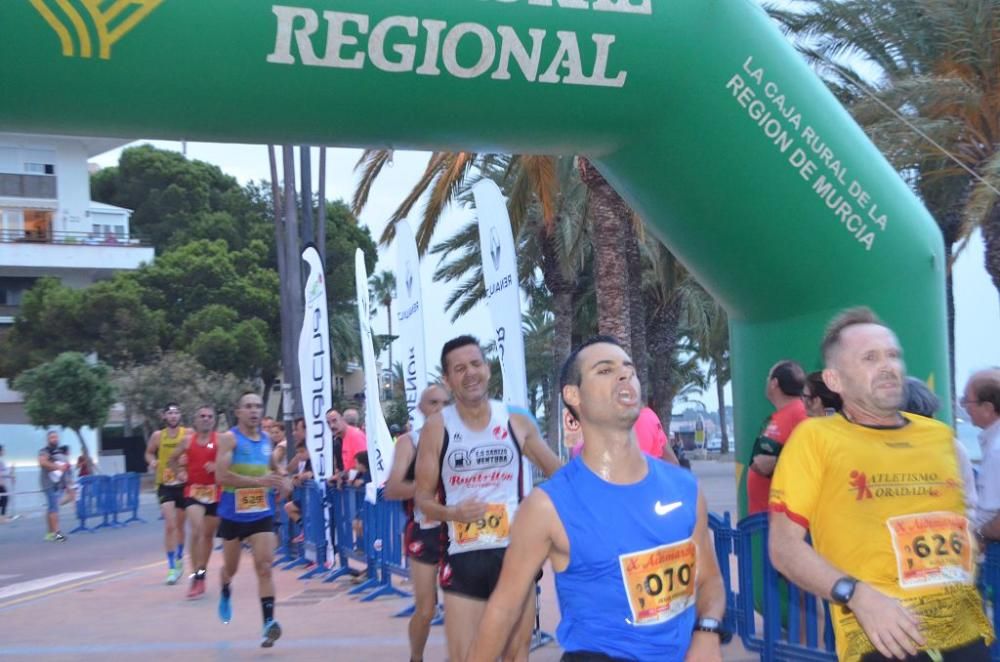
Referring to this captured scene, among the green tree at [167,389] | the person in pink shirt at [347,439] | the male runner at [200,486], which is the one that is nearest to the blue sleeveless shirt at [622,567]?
the male runner at [200,486]

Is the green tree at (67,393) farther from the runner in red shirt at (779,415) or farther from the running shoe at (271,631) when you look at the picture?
the runner in red shirt at (779,415)

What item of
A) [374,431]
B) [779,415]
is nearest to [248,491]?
[374,431]

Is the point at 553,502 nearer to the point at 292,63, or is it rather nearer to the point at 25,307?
the point at 292,63

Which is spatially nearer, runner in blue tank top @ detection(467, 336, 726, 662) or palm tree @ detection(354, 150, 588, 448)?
runner in blue tank top @ detection(467, 336, 726, 662)

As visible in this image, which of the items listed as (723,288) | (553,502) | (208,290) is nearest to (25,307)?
(208,290)

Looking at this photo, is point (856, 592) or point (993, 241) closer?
point (856, 592)

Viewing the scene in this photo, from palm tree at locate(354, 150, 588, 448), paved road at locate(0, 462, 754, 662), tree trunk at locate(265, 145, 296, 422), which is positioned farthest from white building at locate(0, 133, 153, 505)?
paved road at locate(0, 462, 754, 662)

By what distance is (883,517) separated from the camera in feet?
11.9

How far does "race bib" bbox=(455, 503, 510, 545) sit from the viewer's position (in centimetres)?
611

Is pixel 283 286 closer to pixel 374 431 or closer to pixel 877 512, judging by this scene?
pixel 374 431

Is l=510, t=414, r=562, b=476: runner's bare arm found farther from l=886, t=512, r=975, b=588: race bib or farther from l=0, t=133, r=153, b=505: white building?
l=0, t=133, r=153, b=505: white building

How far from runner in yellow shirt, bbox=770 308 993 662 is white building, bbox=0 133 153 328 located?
53193 millimetres

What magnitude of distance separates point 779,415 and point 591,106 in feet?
6.44

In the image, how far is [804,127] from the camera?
22.6 feet
